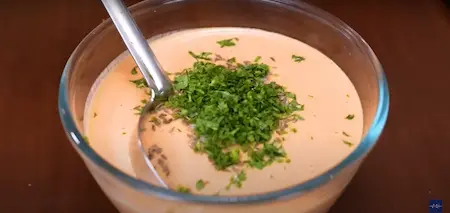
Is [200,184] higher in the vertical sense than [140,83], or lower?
lower

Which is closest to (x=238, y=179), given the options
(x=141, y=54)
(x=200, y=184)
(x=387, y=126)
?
Answer: (x=200, y=184)

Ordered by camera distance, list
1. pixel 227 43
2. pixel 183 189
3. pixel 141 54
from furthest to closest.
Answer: pixel 227 43
pixel 141 54
pixel 183 189

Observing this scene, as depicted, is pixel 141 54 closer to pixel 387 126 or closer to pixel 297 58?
pixel 297 58

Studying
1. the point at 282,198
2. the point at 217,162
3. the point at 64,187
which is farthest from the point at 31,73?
the point at 282,198

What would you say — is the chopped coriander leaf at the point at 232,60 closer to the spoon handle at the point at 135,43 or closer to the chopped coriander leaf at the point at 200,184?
the spoon handle at the point at 135,43

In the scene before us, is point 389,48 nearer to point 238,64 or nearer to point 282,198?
point 238,64

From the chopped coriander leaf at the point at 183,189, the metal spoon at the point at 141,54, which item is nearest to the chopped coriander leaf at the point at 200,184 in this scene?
the chopped coriander leaf at the point at 183,189
